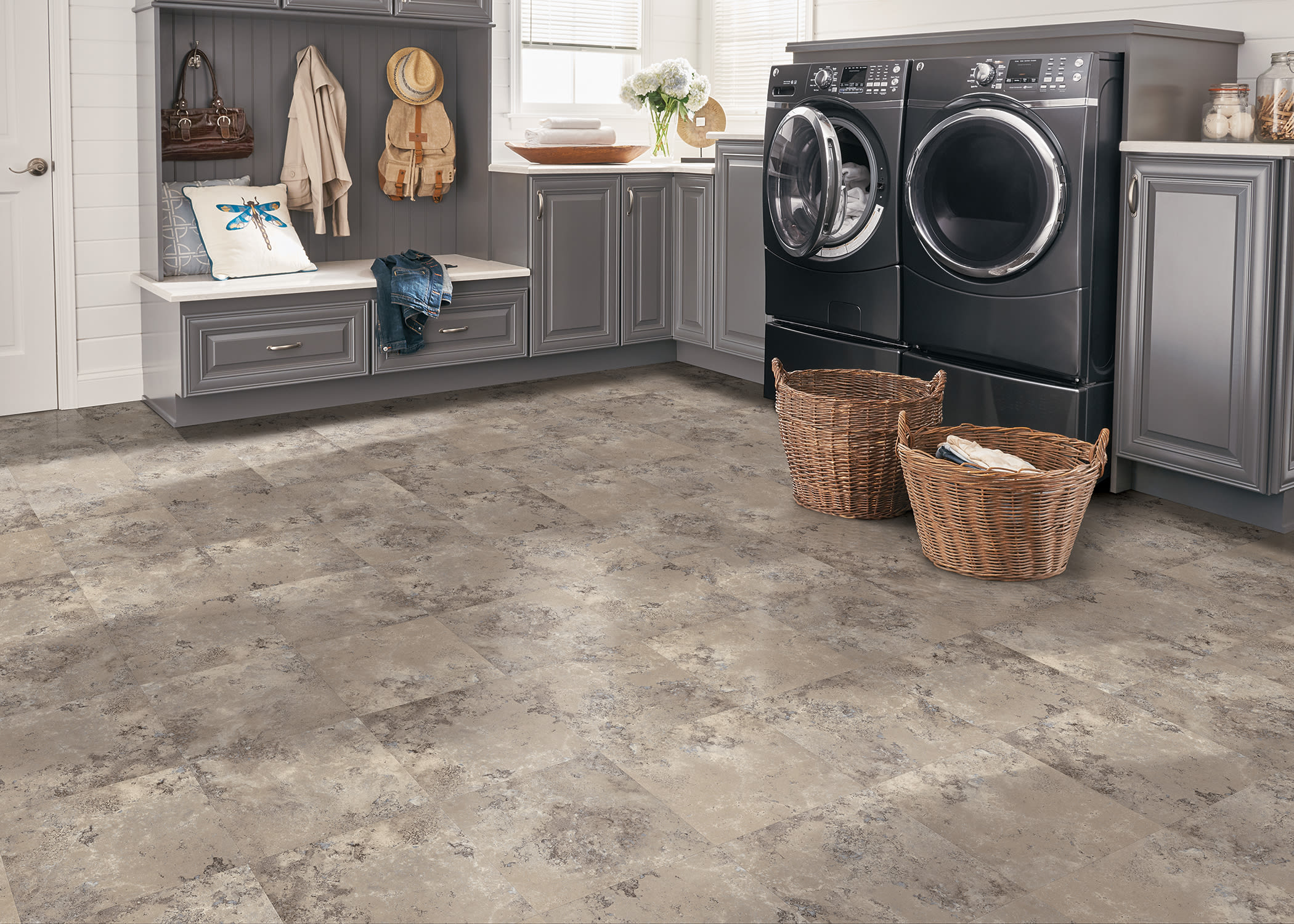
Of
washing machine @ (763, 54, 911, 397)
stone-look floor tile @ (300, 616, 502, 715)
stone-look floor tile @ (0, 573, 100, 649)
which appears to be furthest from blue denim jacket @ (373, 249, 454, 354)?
stone-look floor tile @ (300, 616, 502, 715)

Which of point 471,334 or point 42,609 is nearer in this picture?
point 42,609

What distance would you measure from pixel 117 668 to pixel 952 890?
1633 millimetres

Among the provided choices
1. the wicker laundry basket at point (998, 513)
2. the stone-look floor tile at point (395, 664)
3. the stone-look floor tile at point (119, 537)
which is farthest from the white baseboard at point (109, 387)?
the wicker laundry basket at point (998, 513)

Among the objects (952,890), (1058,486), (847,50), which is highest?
(847,50)

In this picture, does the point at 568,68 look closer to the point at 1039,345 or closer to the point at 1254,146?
the point at 1039,345

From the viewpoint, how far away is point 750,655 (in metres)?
2.46

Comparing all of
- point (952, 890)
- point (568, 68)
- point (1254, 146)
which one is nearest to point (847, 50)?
point (1254, 146)

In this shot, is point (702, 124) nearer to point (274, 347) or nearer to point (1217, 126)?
point (274, 347)

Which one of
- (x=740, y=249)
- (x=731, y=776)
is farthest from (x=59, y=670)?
(x=740, y=249)

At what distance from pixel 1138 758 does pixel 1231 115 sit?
80.2 inches

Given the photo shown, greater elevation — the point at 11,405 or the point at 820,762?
the point at 11,405

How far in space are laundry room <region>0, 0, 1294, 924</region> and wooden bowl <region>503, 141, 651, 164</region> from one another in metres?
0.02

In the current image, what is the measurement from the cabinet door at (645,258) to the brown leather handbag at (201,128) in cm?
154

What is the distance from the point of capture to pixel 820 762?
203 centimetres
